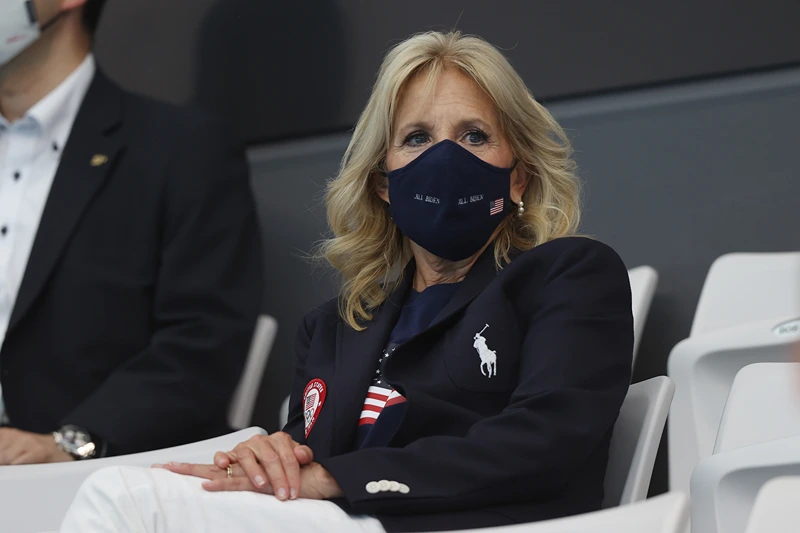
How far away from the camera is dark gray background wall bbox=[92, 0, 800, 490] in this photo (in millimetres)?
2621

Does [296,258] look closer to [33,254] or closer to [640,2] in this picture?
[33,254]

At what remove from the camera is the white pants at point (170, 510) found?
145 centimetres

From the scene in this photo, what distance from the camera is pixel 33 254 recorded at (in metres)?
2.74

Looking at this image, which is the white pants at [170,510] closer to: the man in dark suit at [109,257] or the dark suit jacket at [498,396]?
the dark suit jacket at [498,396]

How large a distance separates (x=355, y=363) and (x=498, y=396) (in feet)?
0.98

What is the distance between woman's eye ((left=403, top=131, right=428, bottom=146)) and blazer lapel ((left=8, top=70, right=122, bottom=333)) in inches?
44.6

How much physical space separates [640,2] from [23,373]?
6.07ft

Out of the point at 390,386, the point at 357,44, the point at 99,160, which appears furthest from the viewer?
the point at 357,44

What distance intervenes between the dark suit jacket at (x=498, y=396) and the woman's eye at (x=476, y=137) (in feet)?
0.71

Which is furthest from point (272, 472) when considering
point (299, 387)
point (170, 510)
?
point (299, 387)

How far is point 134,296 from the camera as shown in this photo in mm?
2771

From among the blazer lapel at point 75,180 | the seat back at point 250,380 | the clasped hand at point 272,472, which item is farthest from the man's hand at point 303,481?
the blazer lapel at point 75,180

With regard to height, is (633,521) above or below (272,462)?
above

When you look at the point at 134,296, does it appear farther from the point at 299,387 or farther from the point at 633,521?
the point at 633,521
